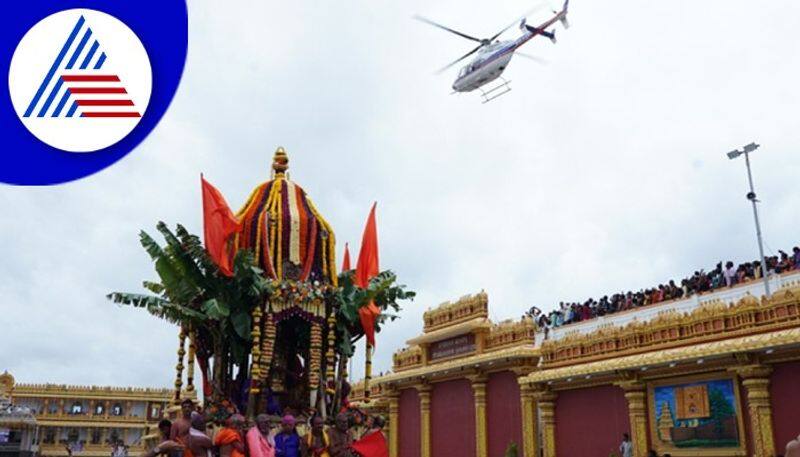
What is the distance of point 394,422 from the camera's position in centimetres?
2605

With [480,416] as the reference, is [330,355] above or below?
above

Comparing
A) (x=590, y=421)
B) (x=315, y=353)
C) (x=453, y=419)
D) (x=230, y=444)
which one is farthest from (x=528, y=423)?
(x=230, y=444)

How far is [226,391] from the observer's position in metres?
13.0

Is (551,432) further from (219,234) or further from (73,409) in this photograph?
(73,409)

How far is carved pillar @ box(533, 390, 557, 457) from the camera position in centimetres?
1947

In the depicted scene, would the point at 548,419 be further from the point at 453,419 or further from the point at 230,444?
the point at 230,444

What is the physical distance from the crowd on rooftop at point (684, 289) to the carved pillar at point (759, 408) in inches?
153

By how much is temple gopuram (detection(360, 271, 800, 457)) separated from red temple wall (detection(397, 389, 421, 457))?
0.17 feet

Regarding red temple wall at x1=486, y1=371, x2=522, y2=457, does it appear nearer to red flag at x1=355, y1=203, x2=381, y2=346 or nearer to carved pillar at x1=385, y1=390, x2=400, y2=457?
carved pillar at x1=385, y1=390, x2=400, y2=457

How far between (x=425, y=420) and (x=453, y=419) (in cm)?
130

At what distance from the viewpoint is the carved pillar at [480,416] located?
21.6m

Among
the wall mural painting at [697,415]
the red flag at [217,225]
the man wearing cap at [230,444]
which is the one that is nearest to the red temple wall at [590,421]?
the wall mural painting at [697,415]

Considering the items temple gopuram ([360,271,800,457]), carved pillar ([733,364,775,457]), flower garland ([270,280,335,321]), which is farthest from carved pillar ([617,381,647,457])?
flower garland ([270,280,335,321])

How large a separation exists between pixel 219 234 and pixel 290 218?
5.22 ft
